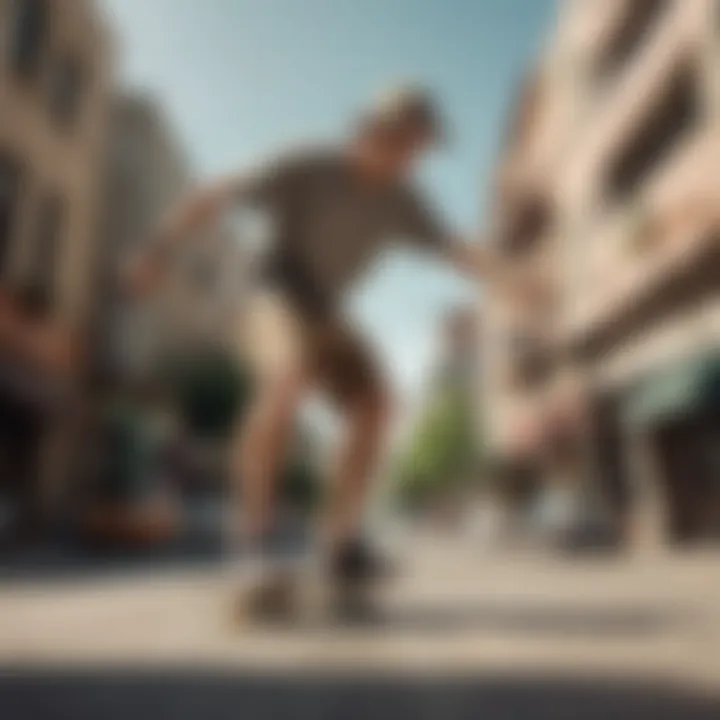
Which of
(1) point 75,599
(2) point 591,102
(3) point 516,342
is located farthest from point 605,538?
(1) point 75,599

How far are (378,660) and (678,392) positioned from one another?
20.9ft

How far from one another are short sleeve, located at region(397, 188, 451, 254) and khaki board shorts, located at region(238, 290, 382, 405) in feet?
1.03

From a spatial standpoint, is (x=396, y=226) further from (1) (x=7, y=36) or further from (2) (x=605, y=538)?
(2) (x=605, y=538)

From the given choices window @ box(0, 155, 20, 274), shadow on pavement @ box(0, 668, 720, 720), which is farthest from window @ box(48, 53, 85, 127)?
shadow on pavement @ box(0, 668, 720, 720)

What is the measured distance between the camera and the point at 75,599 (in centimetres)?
202

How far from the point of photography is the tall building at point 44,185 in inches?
58.3

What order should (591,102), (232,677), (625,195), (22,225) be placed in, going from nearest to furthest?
1. (232,677)
2. (22,225)
3. (625,195)
4. (591,102)

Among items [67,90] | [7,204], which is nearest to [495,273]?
[7,204]

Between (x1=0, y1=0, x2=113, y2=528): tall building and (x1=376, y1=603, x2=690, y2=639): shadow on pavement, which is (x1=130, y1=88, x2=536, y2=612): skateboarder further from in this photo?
(x1=0, y1=0, x2=113, y2=528): tall building

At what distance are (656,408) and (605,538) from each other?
5.91 feet

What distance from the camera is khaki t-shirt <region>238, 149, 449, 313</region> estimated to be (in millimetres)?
1775

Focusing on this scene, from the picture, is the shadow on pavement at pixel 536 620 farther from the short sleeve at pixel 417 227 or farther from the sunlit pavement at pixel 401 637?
the short sleeve at pixel 417 227

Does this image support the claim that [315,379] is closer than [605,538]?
Yes

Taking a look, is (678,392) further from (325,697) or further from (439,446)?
(439,446)
